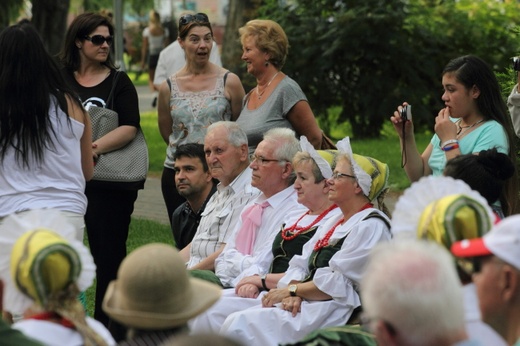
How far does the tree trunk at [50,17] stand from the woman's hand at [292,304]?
10432mm

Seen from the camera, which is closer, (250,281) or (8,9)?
(250,281)

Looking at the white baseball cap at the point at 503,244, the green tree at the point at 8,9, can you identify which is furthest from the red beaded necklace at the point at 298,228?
the green tree at the point at 8,9

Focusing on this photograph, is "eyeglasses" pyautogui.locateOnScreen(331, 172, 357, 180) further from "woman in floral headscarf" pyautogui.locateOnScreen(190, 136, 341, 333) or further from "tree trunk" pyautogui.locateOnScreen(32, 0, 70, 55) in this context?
"tree trunk" pyautogui.locateOnScreen(32, 0, 70, 55)

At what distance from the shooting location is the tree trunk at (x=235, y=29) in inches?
665

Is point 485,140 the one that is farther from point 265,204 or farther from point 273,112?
point 273,112

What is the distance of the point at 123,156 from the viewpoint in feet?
23.1

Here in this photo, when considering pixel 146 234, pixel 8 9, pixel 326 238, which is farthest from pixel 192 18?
pixel 8 9

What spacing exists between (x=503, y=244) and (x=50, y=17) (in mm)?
12857

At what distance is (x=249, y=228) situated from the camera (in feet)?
21.2

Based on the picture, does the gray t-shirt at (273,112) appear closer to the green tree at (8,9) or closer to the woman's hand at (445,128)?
the woman's hand at (445,128)

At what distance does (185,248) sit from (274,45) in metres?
1.45

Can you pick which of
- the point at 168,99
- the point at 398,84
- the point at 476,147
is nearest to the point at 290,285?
the point at 476,147

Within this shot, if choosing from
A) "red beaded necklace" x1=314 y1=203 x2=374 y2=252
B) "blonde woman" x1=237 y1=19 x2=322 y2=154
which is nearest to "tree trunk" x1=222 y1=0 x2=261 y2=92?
"blonde woman" x1=237 y1=19 x2=322 y2=154

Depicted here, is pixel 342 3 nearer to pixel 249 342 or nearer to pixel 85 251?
pixel 249 342
